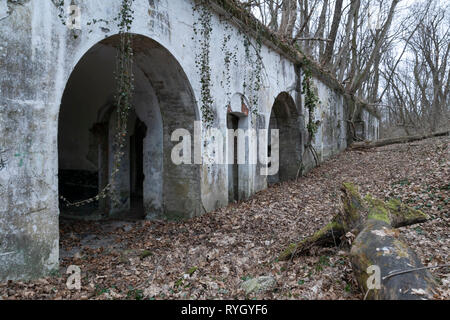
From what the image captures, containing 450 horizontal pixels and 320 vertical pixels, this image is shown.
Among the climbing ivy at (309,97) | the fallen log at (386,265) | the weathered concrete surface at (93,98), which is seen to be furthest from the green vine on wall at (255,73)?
the fallen log at (386,265)

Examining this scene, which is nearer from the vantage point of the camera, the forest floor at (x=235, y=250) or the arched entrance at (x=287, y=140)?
the forest floor at (x=235, y=250)

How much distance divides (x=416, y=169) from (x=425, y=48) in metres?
17.4

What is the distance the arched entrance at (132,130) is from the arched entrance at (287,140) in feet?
16.9

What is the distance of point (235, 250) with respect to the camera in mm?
4617

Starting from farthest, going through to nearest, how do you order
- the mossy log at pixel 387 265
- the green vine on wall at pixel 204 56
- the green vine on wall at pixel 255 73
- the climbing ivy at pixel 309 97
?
the climbing ivy at pixel 309 97
the green vine on wall at pixel 255 73
the green vine on wall at pixel 204 56
the mossy log at pixel 387 265

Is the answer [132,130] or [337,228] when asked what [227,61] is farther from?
[337,228]

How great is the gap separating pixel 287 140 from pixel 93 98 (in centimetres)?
670

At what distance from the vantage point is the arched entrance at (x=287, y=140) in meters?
11.3

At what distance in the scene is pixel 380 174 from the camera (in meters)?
8.98

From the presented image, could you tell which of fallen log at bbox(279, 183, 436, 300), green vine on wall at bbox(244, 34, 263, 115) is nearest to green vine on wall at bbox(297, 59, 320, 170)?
green vine on wall at bbox(244, 34, 263, 115)

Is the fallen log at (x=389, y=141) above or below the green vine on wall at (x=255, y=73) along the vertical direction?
below

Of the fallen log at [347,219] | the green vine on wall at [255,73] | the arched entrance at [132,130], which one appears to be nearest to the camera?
the fallen log at [347,219]

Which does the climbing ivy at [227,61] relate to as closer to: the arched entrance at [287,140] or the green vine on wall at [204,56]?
the green vine on wall at [204,56]

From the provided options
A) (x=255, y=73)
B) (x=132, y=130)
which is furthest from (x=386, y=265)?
(x=132, y=130)
